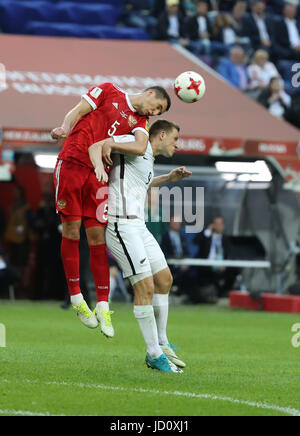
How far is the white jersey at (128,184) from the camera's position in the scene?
8.30 m

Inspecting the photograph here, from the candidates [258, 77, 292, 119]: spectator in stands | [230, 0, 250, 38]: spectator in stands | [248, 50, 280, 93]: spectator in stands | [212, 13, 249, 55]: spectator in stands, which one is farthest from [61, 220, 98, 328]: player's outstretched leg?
[230, 0, 250, 38]: spectator in stands

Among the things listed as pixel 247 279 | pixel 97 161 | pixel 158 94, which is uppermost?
pixel 158 94

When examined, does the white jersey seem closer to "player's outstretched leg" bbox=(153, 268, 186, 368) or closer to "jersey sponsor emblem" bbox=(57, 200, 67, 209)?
"player's outstretched leg" bbox=(153, 268, 186, 368)

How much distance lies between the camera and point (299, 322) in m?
15.7

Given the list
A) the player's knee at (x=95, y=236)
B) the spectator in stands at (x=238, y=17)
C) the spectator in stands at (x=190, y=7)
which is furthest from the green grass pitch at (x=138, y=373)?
the spectator in stands at (x=190, y=7)

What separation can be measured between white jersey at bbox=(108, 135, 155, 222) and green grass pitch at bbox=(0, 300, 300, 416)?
4.45 ft

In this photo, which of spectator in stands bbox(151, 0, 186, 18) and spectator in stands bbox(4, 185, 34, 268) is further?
spectator in stands bbox(151, 0, 186, 18)

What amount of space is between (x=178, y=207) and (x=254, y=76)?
3.78 m

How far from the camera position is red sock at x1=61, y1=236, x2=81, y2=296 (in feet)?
30.3

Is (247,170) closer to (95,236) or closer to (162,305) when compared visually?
(95,236)

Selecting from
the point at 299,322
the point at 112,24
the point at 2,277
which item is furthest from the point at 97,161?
the point at 112,24

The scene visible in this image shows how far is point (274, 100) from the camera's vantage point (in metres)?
20.5

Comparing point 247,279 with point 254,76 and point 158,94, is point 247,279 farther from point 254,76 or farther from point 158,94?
point 158,94

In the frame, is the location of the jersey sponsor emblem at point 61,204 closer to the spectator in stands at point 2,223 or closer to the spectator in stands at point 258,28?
the spectator in stands at point 2,223
